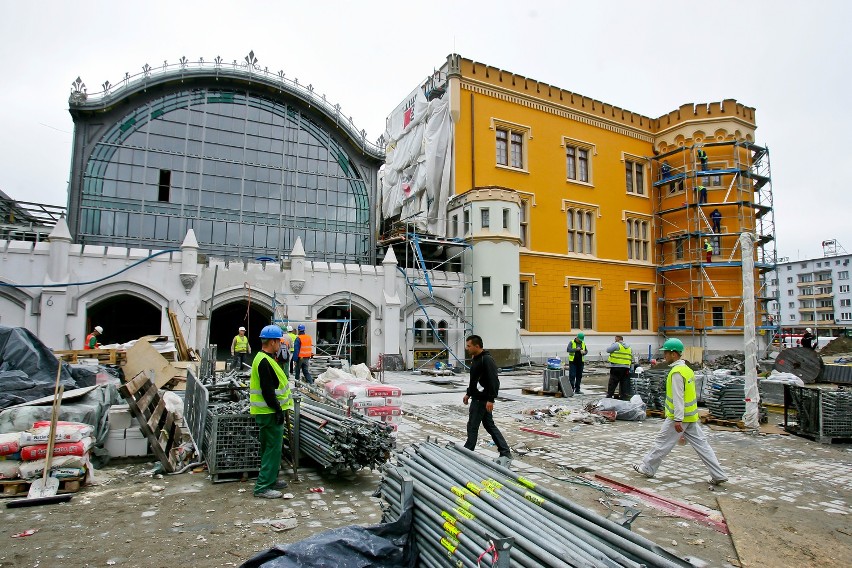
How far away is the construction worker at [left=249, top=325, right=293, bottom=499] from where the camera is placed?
18.5 feet

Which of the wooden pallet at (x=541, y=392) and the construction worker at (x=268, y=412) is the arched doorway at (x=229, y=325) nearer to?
the wooden pallet at (x=541, y=392)


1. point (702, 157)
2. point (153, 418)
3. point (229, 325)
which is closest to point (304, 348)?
point (153, 418)

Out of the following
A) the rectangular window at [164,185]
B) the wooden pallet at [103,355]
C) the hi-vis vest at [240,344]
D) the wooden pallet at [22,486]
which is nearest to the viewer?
the wooden pallet at [22,486]

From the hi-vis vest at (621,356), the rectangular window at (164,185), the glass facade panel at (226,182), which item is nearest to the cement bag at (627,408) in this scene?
the hi-vis vest at (621,356)

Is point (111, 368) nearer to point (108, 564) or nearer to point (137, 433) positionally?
point (137, 433)

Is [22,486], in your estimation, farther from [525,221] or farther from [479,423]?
[525,221]

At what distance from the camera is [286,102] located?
1000 inches

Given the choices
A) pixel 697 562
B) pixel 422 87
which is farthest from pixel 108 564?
pixel 422 87

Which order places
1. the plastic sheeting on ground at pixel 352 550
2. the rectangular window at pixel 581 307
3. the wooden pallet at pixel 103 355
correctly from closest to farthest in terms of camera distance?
the plastic sheeting on ground at pixel 352 550, the wooden pallet at pixel 103 355, the rectangular window at pixel 581 307

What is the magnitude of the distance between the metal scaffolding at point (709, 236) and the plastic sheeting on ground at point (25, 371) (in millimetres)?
29976

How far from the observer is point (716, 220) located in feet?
98.1

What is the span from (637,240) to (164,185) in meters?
26.7

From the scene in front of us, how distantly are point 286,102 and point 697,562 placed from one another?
25777 millimetres

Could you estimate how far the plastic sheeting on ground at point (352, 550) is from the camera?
3420 mm
